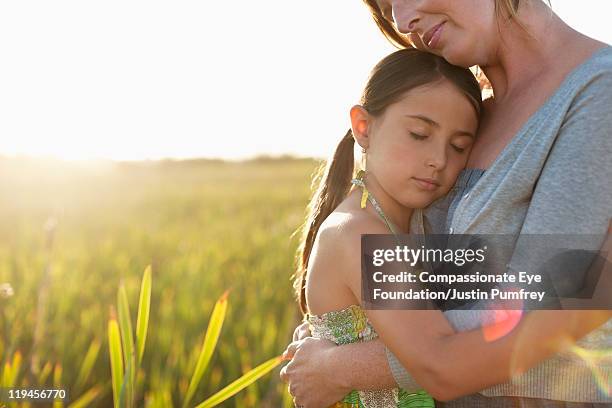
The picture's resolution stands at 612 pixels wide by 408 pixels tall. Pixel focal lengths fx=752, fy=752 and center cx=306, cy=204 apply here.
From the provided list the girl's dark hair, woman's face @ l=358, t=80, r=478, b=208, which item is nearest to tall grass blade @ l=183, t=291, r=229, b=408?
the girl's dark hair

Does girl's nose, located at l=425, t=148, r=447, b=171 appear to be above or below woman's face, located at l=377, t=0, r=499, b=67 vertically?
below

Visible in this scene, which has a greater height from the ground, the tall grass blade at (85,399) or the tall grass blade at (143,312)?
the tall grass blade at (143,312)

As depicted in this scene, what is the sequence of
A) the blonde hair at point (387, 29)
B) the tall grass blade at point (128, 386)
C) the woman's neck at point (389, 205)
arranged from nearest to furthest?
the tall grass blade at point (128, 386) → the woman's neck at point (389, 205) → the blonde hair at point (387, 29)

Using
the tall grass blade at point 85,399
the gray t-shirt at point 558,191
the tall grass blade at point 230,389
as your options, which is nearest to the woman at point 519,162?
the gray t-shirt at point 558,191

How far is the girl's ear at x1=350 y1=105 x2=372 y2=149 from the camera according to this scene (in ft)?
6.83

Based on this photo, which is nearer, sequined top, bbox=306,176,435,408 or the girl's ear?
sequined top, bbox=306,176,435,408

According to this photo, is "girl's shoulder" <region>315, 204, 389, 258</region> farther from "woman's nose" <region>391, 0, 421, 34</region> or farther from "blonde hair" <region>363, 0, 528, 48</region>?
"blonde hair" <region>363, 0, 528, 48</region>

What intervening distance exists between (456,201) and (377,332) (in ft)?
1.32

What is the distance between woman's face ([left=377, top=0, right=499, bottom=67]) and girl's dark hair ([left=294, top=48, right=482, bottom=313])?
0.16 ft

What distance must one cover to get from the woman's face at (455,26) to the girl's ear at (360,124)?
0.25 m

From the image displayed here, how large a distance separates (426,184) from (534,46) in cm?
44

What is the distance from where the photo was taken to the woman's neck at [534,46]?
179 centimetres

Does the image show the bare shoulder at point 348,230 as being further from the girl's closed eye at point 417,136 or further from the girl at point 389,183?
the girl's closed eye at point 417,136

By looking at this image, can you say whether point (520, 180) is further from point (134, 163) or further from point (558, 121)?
point (134, 163)
